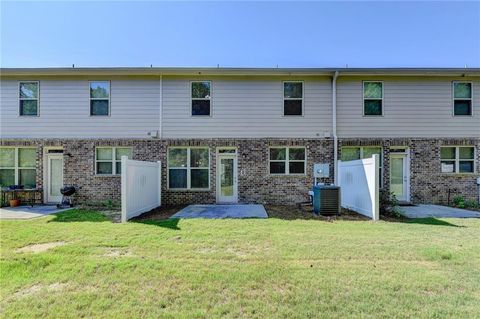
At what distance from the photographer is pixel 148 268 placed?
407 cm

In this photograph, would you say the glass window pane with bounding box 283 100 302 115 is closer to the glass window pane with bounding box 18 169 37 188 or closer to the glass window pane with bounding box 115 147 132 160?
the glass window pane with bounding box 115 147 132 160

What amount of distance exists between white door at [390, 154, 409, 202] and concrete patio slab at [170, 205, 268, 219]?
5449 millimetres

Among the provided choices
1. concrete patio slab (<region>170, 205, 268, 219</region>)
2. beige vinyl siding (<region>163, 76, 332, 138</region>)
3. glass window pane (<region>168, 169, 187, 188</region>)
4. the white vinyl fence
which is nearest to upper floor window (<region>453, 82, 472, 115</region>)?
beige vinyl siding (<region>163, 76, 332, 138</region>)

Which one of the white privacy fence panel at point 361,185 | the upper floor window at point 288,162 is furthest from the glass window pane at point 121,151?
the white privacy fence panel at point 361,185

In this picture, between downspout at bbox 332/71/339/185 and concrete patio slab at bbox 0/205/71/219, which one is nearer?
concrete patio slab at bbox 0/205/71/219

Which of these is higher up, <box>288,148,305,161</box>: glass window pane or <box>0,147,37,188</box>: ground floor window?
<box>288,148,305,161</box>: glass window pane

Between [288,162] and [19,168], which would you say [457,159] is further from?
[19,168]

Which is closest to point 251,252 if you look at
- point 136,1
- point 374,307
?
point 374,307

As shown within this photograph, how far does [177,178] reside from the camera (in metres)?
11.0

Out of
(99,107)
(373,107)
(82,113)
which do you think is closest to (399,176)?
(373,107)

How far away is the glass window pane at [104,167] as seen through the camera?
36.0ft

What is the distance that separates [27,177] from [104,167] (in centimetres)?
309

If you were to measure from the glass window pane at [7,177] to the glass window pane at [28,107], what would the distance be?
7.78 feet

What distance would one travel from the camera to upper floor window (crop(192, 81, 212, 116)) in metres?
11.0
